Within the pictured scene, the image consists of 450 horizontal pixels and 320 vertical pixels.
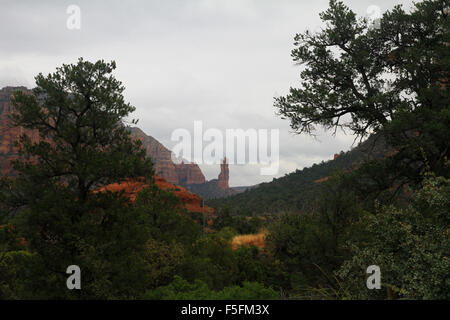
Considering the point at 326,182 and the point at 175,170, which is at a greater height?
the point at 175,170

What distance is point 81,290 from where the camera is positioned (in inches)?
393

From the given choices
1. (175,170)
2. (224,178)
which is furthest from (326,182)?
(175,170)

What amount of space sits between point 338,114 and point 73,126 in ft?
34.5

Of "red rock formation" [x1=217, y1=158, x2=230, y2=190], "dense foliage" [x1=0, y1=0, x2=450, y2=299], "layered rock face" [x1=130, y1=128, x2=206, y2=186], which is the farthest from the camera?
"red rock formation" [x1=217, y1=158, x2=230, y2=190]

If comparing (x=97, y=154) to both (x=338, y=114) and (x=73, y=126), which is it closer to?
(x=73, y=126)

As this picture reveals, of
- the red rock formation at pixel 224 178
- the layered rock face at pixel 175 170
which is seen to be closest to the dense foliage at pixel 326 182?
the layered rock face at pixel 175 170

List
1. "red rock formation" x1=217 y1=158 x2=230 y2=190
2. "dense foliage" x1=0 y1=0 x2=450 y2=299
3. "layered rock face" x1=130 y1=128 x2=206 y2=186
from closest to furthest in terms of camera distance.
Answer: "dense foliage" x1=0 y1=0 x2=450 y2=299
"layered rock face" x1=130 y1=128 x2=206 y2=186
"red rock formation" x1=217 y1=158 x2=230 y2=190

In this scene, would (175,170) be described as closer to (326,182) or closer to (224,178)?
(224,178)

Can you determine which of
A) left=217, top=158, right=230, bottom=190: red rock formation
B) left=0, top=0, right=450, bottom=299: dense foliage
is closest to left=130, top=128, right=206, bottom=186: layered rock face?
left=217, top=158, right=230, bottom=190: red rock formation

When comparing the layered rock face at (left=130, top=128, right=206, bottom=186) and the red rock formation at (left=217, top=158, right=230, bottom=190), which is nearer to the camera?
the layered rock face at (left=130, top=128, right=206, bottom=186)

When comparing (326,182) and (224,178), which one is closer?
(326,182)

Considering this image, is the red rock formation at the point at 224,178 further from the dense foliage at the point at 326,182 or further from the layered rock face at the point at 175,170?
the dense foliage at the point at 326,182

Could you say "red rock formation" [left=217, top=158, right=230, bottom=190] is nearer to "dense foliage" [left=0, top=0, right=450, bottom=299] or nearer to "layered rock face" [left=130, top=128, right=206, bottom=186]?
"layered rock face" [left=130, top=128, right=206, bottom=186]

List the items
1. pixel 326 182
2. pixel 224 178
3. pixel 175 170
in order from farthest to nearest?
pixel 175 170, pixel 224 178, pixel 326 182
